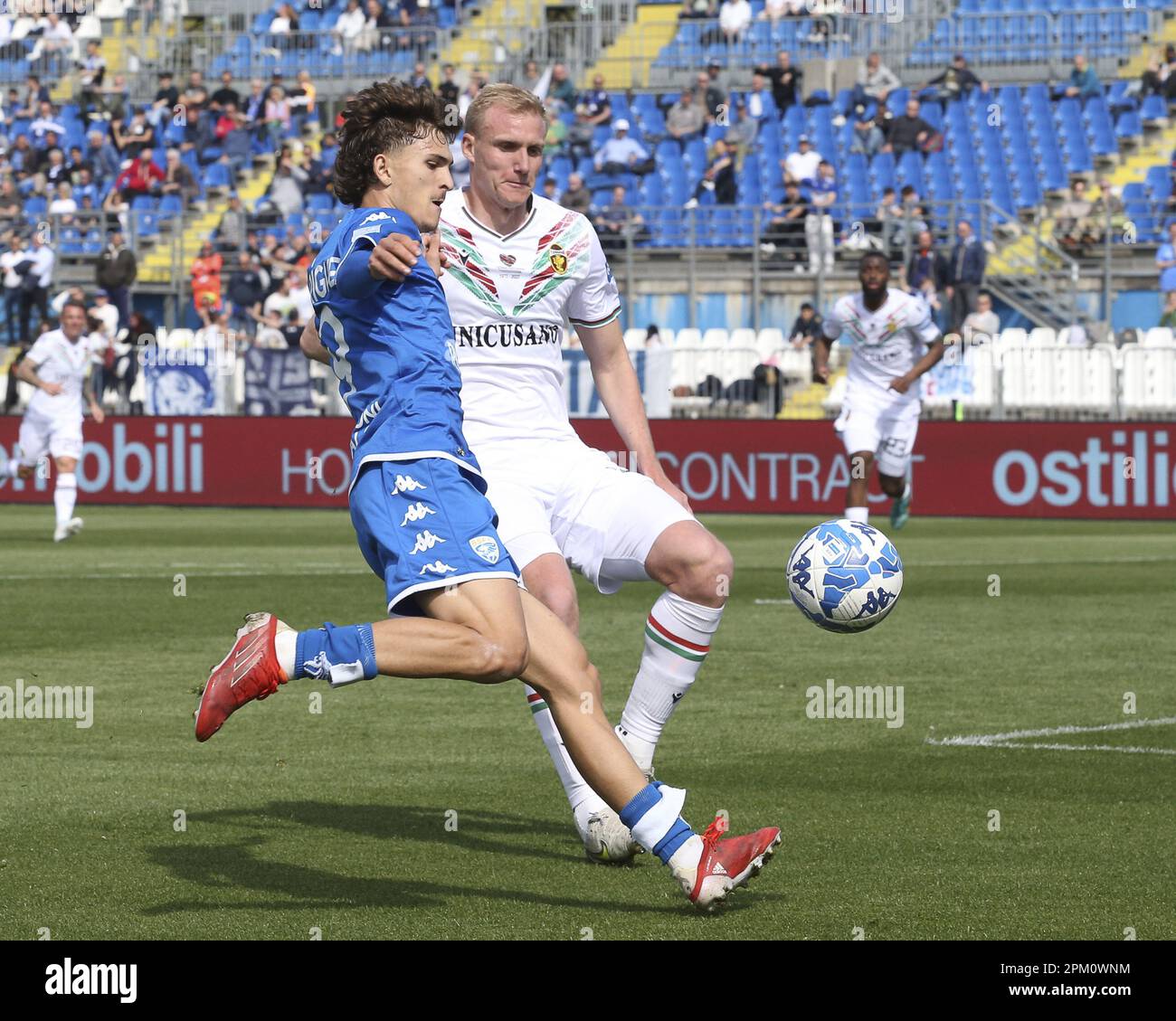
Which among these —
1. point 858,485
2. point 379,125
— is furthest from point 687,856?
point 858,485

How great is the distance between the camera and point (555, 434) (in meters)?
7.29

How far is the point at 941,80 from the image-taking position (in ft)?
104

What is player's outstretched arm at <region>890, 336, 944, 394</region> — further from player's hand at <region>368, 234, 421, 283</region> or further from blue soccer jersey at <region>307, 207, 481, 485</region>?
player's hand at <region>368, 234, 421, 283</region>

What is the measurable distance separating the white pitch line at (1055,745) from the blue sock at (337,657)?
3.85m

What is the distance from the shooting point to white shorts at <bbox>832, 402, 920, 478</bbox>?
1923cm

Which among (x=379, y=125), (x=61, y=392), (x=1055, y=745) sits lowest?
(x=1055, y=745)

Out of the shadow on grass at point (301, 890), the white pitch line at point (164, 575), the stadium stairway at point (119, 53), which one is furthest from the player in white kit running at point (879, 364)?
the stadium stairway at point (119, 53)

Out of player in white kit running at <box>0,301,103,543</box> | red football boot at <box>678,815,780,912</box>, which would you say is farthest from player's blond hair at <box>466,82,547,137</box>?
player in white kit running at <box>0,301,103,543</box>

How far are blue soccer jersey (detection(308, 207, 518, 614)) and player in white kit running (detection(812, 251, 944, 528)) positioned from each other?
12.9m

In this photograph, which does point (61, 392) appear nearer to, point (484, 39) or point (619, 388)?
point (619, 388)

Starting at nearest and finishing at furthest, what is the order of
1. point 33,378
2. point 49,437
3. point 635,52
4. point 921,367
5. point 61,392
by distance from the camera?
point 921,367
point 33,378
point 61,392
point 49,437
point 635,52

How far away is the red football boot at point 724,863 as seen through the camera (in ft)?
18.4

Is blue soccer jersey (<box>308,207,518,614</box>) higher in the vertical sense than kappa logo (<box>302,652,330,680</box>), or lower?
higher

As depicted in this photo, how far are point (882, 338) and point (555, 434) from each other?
12.2 m
